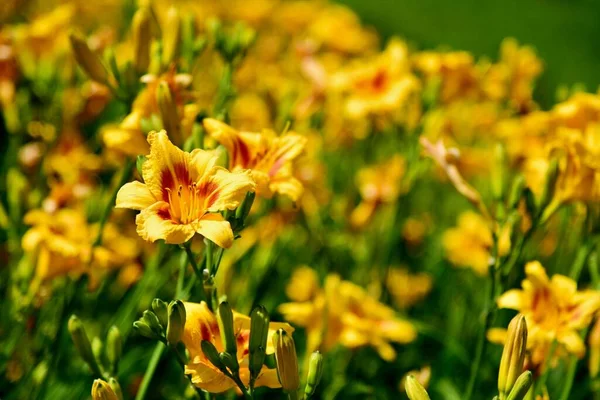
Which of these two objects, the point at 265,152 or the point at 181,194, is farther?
the point at 265,152

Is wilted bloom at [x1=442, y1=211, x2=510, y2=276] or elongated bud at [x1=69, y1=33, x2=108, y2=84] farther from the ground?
elongated bud at [x1=69, y1=33, x2=108, y2=84]

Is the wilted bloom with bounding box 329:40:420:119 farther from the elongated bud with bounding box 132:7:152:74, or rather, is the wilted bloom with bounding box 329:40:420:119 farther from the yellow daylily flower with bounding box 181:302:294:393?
the yellow daylily flower with bounding box 181:302:294:393

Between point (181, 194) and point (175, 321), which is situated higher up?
point (181, 194)

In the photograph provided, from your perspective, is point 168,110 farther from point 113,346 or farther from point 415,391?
point 415,391

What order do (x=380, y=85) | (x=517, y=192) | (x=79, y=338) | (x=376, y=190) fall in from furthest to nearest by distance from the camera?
(x=376, y=190)
(x=380, y=85)
(x=517, y=192)
(x=79, y=338)

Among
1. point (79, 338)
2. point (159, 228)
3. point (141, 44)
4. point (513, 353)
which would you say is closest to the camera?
point (159, 228)

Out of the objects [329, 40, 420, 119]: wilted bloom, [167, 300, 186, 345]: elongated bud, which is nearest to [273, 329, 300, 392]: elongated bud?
[167, 300, 186, 345]: elongated bud

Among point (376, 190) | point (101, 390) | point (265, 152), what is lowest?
point (376, 190)

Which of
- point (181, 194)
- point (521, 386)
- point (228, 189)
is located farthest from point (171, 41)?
point (521, 386)
